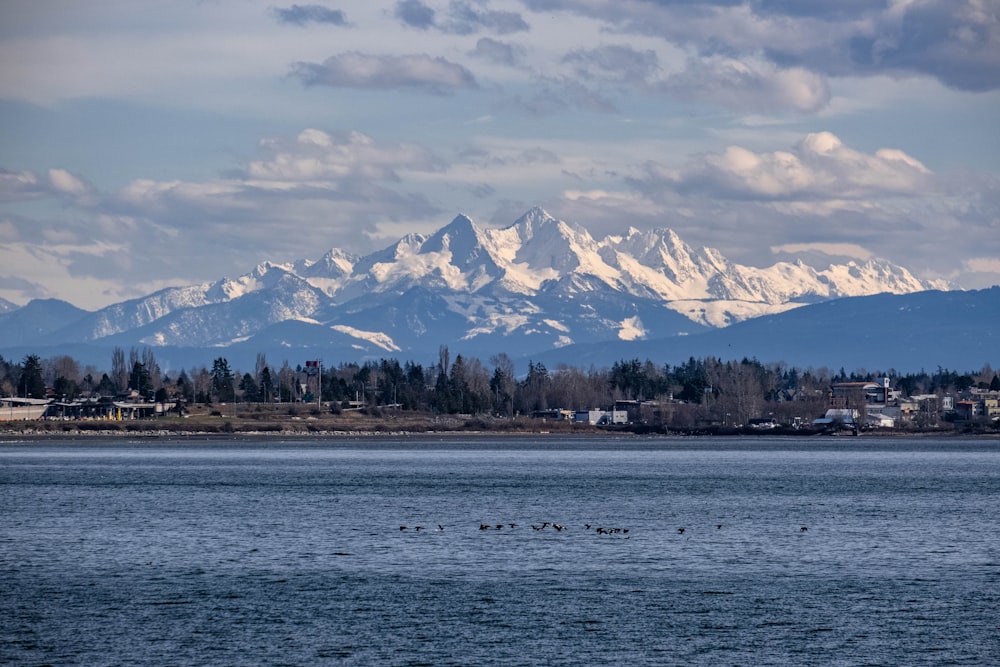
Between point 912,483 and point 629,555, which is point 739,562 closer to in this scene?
point 629,555

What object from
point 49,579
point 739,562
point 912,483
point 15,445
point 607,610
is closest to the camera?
point 607,610

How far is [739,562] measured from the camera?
55.6 metres

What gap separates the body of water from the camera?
38906 mm

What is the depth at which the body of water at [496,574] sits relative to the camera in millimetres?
38906

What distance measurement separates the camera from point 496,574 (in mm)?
51875

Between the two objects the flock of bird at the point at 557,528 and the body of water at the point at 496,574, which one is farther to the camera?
the flock of bird at the point at 557,528

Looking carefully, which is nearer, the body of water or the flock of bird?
the body of water

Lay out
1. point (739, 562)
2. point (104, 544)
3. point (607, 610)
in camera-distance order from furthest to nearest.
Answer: point (104, 544), point (739, 562), point (607, 610)

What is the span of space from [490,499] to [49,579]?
136 ft

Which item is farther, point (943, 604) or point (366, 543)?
point (366, 543)

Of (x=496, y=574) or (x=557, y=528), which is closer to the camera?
(x=496, y=574)

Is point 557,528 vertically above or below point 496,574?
above

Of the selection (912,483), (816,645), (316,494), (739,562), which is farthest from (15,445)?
(816,645)

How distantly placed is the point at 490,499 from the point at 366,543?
2755cm
